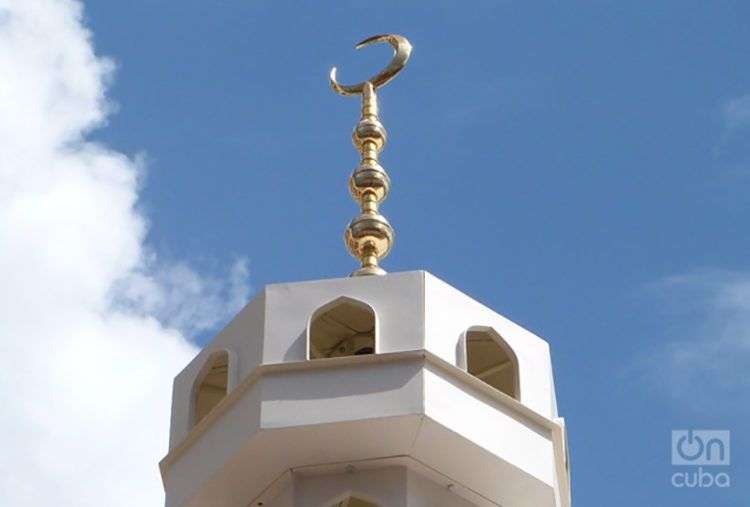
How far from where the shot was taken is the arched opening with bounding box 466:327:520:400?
17.6 metres

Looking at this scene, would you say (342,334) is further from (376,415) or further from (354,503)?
(376,415)

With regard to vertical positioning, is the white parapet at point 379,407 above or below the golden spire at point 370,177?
below

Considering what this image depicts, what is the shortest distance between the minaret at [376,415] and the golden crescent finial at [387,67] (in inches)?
109

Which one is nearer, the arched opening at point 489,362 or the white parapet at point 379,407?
the white parapet at point 379,407

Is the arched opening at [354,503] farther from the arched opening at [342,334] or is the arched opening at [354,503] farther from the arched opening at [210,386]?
the arched opening at [210,386]

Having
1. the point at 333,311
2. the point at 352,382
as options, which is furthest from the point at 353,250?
the point at 352,382

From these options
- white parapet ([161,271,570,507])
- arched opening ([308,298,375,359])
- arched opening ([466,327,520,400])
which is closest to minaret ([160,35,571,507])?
white parapet ([161,271,570,507])

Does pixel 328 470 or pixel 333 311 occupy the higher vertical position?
pixel 333 311

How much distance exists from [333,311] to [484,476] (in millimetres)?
1723

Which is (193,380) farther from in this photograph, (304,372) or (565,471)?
(565,471)

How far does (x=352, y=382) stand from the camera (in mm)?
16234

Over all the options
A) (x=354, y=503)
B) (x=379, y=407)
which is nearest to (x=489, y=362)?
(x=354, y=503)

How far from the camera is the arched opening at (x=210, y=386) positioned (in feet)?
56.9

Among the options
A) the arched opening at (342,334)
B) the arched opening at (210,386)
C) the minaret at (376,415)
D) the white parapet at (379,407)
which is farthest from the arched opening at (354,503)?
the arched opening at (210,386)
